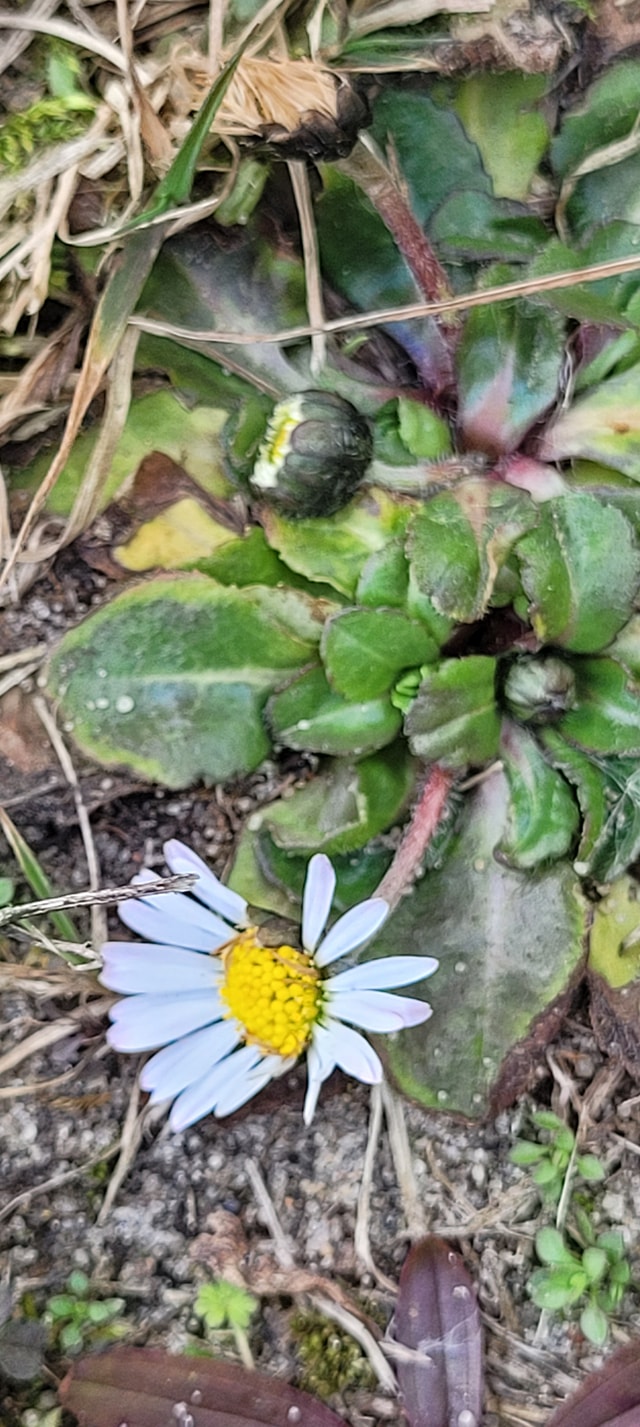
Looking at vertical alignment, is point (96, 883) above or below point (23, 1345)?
above

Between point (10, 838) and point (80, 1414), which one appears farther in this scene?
point (10, 838)

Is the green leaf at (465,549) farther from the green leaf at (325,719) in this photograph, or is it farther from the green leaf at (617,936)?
the green leaf at (617,936)

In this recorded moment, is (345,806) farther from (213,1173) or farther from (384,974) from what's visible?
(213,1173)

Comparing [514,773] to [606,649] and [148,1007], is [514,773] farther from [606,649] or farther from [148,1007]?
[148,1007]

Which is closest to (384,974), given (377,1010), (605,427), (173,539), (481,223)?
(377,1010)

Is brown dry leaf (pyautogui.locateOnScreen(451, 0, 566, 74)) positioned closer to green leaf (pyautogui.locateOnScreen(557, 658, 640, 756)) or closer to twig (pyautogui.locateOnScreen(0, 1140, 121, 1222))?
green leaf (pyautogui.locateOnScreen(557, 658, 640, 756))

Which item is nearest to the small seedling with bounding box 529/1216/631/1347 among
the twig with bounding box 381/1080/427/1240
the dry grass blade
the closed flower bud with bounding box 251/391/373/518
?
the twig with bounding box 381/1080/427/1240

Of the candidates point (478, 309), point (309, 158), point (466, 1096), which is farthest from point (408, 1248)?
point (309, 158)
